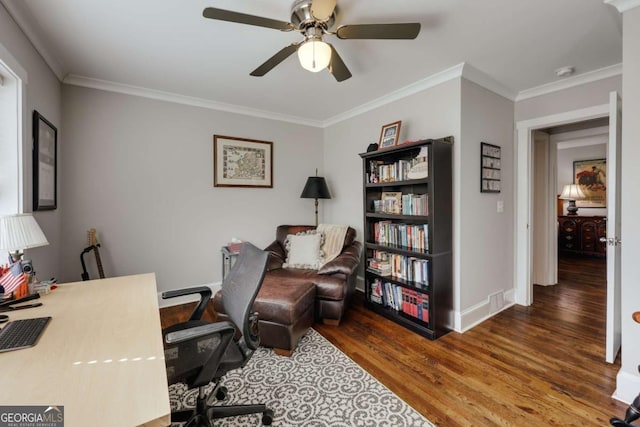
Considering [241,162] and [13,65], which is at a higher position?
[13,65]

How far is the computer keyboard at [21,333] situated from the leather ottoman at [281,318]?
1.14 meters

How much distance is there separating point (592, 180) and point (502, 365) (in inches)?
228

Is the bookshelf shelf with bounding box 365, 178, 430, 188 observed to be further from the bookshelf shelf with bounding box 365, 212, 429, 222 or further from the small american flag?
the small american flag

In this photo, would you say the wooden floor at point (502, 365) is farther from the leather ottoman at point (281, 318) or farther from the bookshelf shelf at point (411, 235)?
the leather ottoman at point (281, 318)

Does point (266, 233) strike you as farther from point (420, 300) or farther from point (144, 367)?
point (144, 367)

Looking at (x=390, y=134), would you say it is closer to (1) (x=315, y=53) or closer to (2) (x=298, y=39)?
(2) (x=298, y=39)

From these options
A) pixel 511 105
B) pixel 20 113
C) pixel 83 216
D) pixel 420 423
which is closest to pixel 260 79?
pixel 20 113

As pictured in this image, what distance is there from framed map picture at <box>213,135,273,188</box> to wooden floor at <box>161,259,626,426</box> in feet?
5.50

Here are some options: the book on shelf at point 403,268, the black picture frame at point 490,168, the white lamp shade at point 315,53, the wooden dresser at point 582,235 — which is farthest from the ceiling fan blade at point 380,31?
the wooden dresser at point 582,235

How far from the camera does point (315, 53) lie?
1.62m

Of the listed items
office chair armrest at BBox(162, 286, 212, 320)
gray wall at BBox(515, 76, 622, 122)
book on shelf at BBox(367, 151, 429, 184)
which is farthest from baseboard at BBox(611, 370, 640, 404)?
office chair armrest at BBox(162, 286, 212, 320)

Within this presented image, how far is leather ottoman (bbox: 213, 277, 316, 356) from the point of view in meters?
2.21

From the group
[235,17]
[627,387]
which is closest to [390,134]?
[235,17]

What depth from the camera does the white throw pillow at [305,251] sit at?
3.23m
